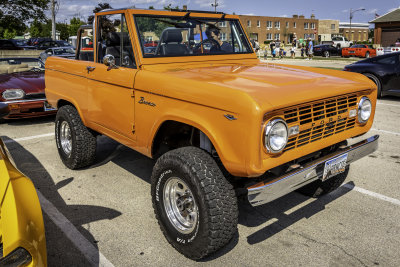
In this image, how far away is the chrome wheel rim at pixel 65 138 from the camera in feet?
16.5

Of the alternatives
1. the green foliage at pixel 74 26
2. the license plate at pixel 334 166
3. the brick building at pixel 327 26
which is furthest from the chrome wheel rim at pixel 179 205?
the brick building at pixel 327 26

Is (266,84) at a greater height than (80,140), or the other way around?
(266,84)

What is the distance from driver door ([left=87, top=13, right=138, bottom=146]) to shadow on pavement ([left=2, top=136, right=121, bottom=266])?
801 millimetres

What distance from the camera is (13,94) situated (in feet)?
24.1

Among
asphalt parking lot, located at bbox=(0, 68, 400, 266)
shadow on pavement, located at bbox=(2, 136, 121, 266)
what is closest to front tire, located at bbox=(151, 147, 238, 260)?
asphalt parking lot, located at bbox=(0, 68, 400, 266)

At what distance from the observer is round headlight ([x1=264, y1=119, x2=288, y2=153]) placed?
2.57 meters

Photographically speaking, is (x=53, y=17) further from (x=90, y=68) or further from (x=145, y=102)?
(x=145, y=102)

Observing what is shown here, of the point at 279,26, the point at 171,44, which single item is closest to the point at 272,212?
the point at 171,44

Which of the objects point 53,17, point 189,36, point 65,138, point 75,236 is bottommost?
point 75,236

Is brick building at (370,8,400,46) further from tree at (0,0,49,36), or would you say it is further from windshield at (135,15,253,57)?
windshield at (135,15,253,57)

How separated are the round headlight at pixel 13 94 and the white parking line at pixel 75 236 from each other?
399cm

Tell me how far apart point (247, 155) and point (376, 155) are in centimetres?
382

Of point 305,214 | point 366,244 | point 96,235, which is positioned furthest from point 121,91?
point 366,244

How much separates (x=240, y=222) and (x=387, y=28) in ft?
170
